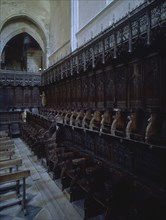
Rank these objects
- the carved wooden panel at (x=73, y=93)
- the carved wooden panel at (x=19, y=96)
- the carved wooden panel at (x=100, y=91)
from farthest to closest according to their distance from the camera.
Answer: the carved wooden panel at (x=19, y=96)
the carved wooden panel at (x=73, y=93)
the carved wooden panel at (x=100, y=91)

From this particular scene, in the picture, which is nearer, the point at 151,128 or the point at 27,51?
the point at 151,128

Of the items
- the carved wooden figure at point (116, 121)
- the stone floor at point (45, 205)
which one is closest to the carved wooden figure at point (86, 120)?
the carved wooden figure at point (116, 121)

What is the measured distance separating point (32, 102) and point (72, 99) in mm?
5682

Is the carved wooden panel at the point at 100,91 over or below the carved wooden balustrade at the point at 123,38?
below

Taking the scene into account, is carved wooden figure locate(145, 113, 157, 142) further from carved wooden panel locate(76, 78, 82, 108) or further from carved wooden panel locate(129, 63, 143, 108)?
carved wooden panel locate(76, 78, 82, 108)

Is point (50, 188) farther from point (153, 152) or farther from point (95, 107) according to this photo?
point (95, 107)

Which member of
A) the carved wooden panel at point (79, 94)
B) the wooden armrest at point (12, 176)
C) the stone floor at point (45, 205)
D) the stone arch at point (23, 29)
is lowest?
the stone floor at point (45, 205)

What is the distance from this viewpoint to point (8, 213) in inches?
144

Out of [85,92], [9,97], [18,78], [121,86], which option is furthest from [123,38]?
[9,97]

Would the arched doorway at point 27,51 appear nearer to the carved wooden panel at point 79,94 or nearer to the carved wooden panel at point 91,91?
the carved wooden panel at point 79,94

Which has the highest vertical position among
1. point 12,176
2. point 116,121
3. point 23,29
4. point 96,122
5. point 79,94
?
point 23,29

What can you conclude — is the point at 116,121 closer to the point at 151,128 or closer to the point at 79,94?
the point at 151,128

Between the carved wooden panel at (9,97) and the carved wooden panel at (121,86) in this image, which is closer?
the carved wooden panel at (121,86)

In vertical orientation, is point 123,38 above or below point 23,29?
below
